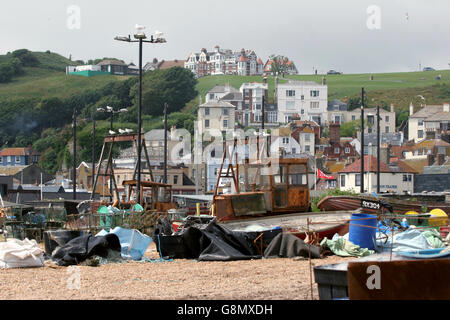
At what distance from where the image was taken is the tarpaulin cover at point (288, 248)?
2209 centimetres

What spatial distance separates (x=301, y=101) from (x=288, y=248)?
174m

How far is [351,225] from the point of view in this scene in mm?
22203

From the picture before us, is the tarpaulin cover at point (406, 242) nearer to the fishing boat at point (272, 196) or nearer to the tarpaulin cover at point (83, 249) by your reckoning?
the tarpaulin cover at point (83, 249)

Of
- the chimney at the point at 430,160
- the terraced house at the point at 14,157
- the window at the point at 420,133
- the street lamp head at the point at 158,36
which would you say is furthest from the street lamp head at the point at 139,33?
the window at the point at 420,133

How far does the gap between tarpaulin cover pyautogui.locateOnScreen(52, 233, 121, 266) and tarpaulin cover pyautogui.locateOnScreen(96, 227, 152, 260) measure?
634 millimetres

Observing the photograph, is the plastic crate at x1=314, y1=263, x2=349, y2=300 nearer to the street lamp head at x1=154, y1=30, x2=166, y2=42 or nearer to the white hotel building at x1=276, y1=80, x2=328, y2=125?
the street lamp head at x1=154, y1=30, x2=166, y2=42

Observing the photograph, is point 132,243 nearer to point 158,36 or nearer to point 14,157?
point 158,36

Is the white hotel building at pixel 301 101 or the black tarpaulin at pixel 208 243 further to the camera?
the white hotel building at pixel 301 101

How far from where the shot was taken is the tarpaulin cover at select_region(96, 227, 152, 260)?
23656 mm

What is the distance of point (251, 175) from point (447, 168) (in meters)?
49.0

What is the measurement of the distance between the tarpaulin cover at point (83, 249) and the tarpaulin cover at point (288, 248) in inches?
159

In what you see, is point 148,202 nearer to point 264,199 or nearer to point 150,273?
point 264,199

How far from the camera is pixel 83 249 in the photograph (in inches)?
883
